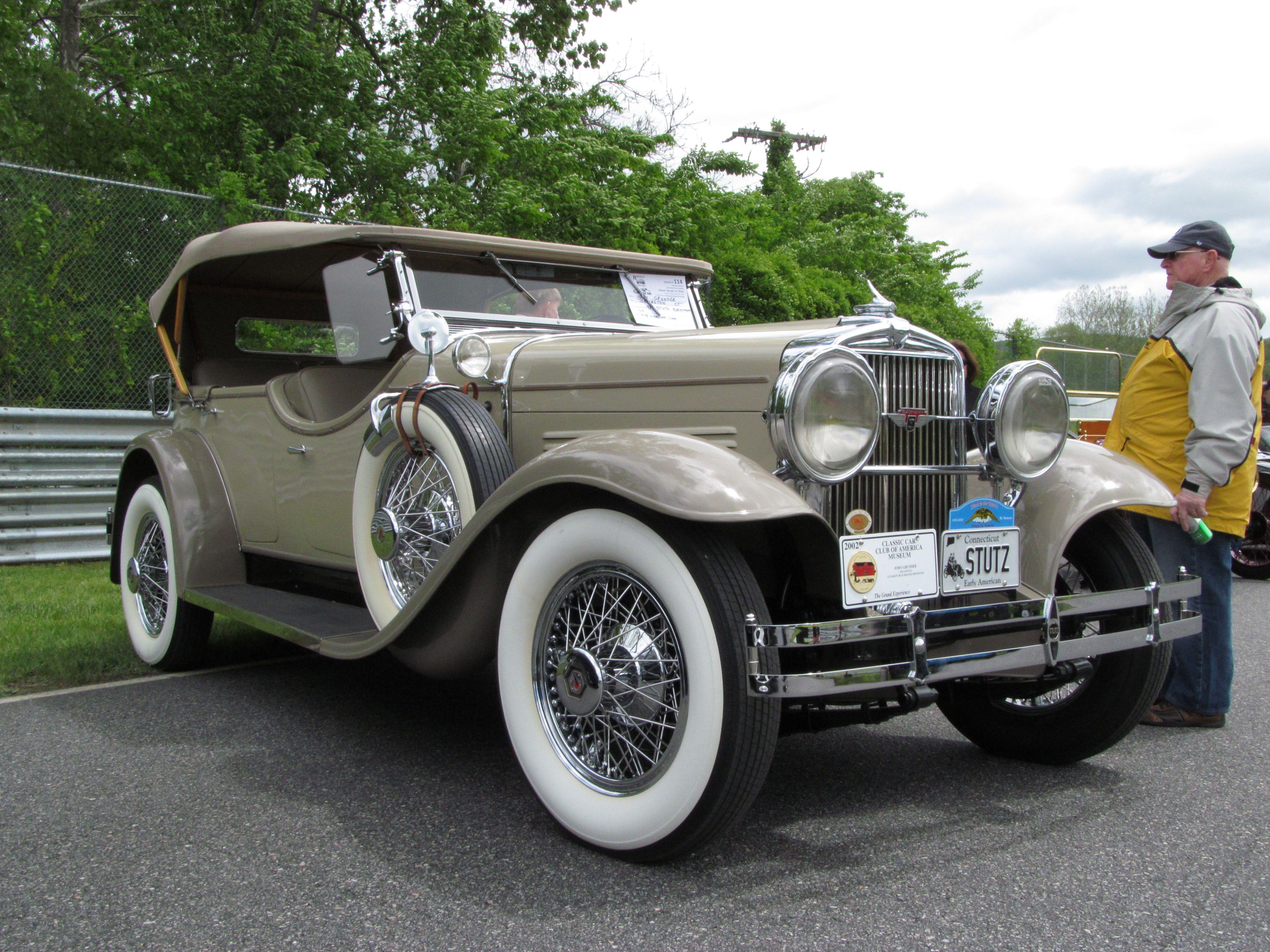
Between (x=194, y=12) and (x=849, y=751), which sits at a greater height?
(x=194, y=12)

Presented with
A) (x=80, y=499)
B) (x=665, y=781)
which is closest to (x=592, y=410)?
(x=665, y=781)

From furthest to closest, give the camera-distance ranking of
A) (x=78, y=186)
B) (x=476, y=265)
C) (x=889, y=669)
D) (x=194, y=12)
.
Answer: (x=194, y=12), (x=78, y=186), (x=476, y=265), (x=889, y=669)

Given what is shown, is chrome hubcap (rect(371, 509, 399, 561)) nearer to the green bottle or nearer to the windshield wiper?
the windshield wiper

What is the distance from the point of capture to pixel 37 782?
2928 millimetres

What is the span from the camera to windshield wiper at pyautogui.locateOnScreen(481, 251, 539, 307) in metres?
3.92

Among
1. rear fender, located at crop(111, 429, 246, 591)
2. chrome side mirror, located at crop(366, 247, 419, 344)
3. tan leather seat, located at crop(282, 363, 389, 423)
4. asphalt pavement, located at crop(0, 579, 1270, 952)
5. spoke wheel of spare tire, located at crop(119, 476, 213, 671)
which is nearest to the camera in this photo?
asphalt pavement, located at crop(0, 579, 1270, 952)

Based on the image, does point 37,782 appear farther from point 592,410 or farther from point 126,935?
point 592,410

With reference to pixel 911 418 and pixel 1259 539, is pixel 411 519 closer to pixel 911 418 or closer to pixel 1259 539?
pixel 911 418

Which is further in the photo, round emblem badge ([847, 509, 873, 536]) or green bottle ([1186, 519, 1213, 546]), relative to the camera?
green bottle ([1186, 519, 1213, 546])

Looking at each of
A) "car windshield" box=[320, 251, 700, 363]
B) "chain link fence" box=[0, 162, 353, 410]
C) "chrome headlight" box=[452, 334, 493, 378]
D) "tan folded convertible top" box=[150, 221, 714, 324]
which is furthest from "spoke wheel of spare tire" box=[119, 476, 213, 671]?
"chain link fence" box=[0, 162, 353, 410]

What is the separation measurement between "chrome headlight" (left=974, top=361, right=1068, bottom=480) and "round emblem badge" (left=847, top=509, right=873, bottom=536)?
1.43ft

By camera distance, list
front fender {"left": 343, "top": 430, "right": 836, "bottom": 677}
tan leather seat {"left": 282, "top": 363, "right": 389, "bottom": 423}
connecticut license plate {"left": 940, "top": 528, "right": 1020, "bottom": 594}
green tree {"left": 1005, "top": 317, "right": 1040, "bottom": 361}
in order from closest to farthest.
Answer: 1. front fender {"left": 343, "top": 430, "right": 836, "bottom": 677}
2. connecticut license plate {"left": 940, "top": 528, "right": 1020, "bottom": 594}
3. tan leather seat {"left": 282, "top": 363, "right": 389, "bottom": 423}
4. green tree {"left": 1005, "top": 317, "right": 1040, "bottom": 361}

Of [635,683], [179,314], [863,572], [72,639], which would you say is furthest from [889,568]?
[72,639]

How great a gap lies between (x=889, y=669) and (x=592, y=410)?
1.26 m
